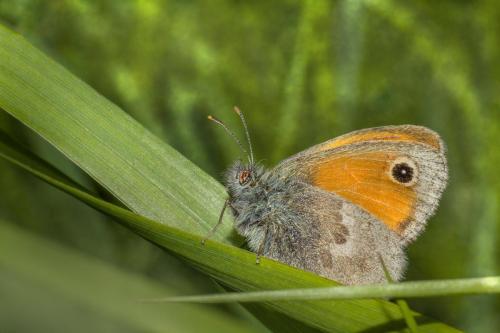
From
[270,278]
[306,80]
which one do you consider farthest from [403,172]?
[306,80]

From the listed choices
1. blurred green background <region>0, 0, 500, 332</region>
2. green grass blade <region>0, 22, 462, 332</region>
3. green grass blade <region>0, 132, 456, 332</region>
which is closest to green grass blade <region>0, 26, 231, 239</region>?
green grass blade <region>0, 22, 462, 332</region>

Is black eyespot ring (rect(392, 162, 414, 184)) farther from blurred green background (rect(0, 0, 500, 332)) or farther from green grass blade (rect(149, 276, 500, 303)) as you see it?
blurred green background (rect(0, 0, 500, 332))

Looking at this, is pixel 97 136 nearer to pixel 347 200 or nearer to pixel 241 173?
pixel 241 173

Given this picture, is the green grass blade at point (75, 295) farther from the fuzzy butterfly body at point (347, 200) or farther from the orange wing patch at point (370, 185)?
the orange wing patch at point (370, 185)

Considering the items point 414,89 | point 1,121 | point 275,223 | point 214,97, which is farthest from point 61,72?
point 414,89

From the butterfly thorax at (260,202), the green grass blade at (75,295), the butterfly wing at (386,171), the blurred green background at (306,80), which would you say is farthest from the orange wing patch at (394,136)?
the blurred green background at (306,80)

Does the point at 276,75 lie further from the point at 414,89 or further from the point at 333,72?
the point at 414,89
